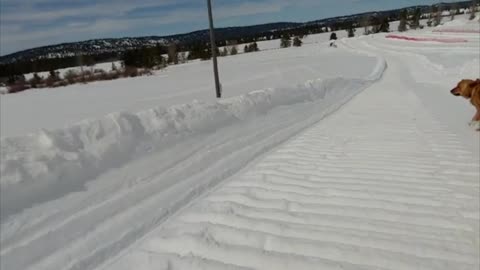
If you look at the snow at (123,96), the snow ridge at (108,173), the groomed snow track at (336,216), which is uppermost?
the snow ridge at (108,173)

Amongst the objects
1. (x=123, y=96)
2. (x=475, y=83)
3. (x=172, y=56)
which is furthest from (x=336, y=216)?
(x=172, y=56)

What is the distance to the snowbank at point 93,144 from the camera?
14.5 feet

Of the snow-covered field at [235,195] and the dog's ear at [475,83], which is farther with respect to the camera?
the dog's ear at [475,83]

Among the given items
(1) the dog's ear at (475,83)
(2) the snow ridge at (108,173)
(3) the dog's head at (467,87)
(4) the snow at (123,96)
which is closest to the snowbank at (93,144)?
(2) the snow ridge at (108,173)

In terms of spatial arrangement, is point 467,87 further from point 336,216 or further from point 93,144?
point 93,144

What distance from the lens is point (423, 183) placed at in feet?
15.2

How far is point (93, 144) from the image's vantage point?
561 cm

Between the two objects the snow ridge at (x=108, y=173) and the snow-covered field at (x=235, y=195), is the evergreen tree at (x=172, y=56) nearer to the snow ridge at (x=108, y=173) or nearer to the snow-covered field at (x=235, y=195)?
the snow ridge at (x=108, y=173)

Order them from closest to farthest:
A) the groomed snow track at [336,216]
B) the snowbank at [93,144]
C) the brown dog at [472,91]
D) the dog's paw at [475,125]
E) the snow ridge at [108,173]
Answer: the groomed snow track at [336,216] → the snow ridge at [108,173] → the snowbank at [93,144] → the dog's paw at [475,125] → the brown dog at [472,91]

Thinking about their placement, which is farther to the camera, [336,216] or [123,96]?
Answer: [123,96]

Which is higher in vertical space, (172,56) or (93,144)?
(93,144)

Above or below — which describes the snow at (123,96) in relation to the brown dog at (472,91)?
below

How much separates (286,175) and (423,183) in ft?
5.12

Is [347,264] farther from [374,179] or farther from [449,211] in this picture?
[374,179]
